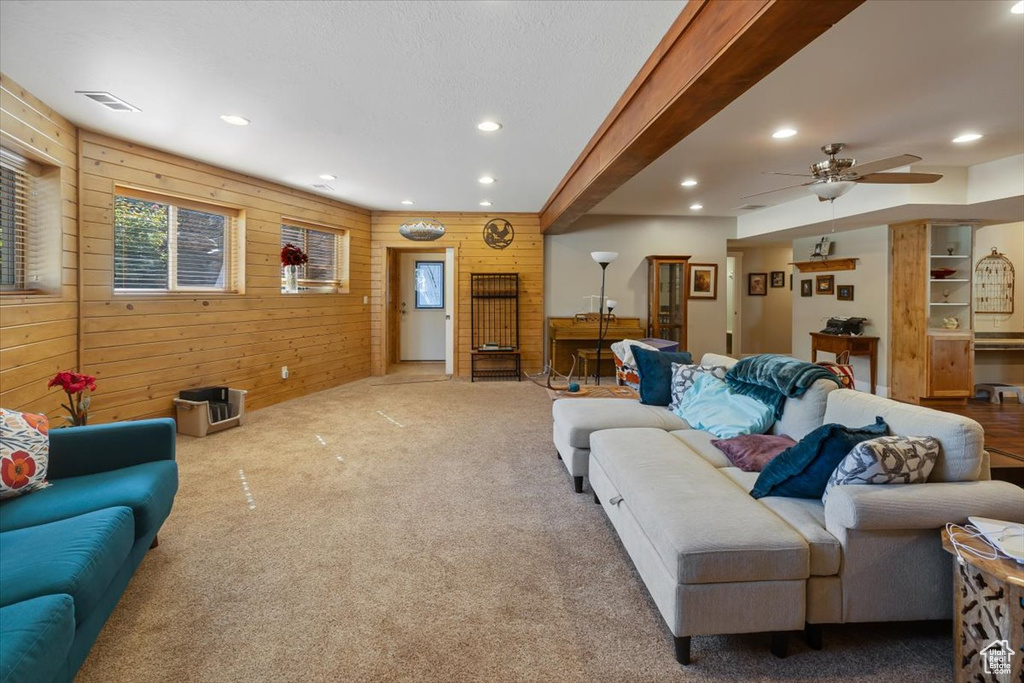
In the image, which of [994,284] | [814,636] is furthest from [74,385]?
[994,284]

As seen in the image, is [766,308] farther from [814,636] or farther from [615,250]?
[814,636]

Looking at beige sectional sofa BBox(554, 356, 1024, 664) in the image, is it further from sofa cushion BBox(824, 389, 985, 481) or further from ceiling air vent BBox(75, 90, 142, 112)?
ceiling air vent BBox(75, 90, 142, 112)

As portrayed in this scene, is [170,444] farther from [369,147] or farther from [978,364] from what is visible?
[978,364]

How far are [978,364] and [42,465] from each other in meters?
9.23

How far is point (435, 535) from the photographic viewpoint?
2.63 metres

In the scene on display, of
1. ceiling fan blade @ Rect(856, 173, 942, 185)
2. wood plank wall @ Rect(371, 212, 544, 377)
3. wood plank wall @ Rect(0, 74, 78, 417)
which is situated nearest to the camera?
wood plank wall @ Rect(0, 74, 78, 417)

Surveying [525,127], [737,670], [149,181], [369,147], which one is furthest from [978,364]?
[149,181]

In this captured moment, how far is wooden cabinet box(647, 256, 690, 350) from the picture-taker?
25.5 ft

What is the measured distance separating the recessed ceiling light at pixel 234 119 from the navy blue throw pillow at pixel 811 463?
13.1 ft

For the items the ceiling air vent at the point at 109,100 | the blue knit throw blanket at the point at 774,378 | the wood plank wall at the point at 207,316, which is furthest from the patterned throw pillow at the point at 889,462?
the wood plank wall at the point at 207,316

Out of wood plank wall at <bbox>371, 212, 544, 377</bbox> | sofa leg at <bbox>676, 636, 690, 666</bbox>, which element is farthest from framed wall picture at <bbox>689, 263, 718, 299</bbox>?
sofa leg at <bbox>676, 636, 690, 666</bbox>

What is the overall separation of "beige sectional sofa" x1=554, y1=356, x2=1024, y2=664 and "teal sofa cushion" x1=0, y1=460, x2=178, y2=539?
77.4 inches

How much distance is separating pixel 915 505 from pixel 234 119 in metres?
4.44

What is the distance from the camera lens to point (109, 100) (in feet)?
10.8
